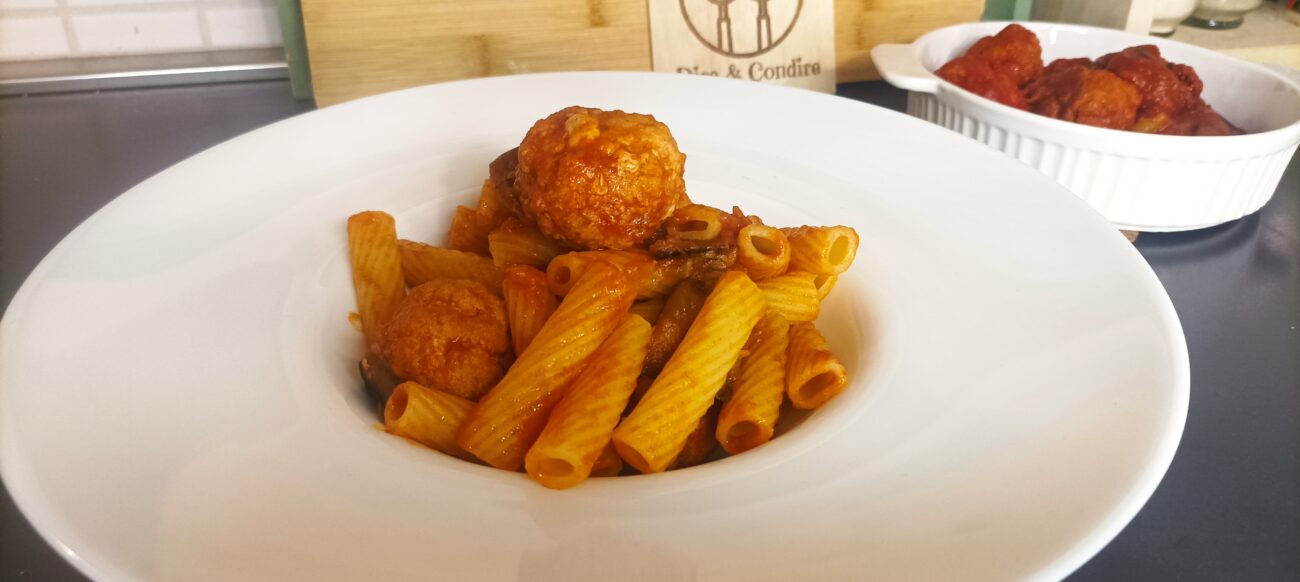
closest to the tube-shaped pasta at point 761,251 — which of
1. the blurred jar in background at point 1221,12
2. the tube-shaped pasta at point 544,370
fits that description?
the tube-shaped pasta at point 544,370

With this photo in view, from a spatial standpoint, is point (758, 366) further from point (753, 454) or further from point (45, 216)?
point (45, 216)

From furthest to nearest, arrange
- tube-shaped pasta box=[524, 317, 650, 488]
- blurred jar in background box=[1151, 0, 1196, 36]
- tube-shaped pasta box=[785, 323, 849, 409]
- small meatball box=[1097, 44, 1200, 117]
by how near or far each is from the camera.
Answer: blurred jar in background box=[1151, 0, 1196, 36] → small meatball box=[1097, 44, 1200, 117] → tube-shaped pasta box=[785, 323, 849, 409] → tube-shaped pasta box=[524, 317, 650, 488]

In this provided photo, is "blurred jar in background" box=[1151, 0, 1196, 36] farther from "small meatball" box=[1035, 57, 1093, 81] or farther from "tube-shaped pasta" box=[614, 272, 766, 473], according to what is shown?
"tube-shaped pasta" box=[614, 272, 766, 473]

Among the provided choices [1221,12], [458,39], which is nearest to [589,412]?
[458,39]

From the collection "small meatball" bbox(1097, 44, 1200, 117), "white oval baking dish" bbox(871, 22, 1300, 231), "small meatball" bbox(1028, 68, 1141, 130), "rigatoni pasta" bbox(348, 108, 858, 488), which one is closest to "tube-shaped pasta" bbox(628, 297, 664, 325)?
"rigatoni pasta" bbox(348, 108, 858, 488)

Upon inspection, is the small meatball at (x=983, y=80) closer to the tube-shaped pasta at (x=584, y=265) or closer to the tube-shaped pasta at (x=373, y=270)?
the tube-shaped pasta at (x=584, y=265)

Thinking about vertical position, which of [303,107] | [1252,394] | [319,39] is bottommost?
[1252,394]

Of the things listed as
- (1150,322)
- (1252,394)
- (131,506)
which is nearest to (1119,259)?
(1150,322)

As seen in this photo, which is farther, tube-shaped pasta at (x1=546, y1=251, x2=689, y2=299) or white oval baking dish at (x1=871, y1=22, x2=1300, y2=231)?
white oval baking dish at (x1=871, y1=22, x2=1300, y2=231)
